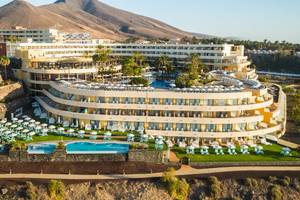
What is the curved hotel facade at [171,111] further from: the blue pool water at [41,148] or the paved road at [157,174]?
the blue pool water at [41,148]

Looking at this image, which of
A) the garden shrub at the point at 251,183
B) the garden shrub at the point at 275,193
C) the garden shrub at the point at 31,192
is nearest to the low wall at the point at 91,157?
the garden shrub at the point at 31,192

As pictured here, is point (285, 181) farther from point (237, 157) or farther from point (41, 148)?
point (41, 148)

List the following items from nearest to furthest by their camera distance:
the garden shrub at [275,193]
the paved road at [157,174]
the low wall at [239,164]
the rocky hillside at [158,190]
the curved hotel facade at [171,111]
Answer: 1. the rocky hillside at [158,190]
2. the garden shrub at [275,193]
3. the paved road at [157,174]
4. the low wall at [239,164]
5. the curved hotel facade at [171,111]

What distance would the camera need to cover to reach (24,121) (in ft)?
220

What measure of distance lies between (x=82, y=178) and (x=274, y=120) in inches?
1645

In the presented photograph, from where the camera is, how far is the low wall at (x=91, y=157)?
5159 cm

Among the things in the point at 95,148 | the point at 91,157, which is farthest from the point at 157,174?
the point at 95,148

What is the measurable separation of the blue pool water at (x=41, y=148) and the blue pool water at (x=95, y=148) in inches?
104

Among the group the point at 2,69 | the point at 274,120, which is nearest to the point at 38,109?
the point at 2,69

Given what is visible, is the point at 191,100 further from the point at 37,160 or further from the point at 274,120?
the point at 37,160

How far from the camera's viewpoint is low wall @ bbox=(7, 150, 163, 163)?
2031 inches

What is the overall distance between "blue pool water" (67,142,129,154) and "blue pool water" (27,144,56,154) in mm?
2648

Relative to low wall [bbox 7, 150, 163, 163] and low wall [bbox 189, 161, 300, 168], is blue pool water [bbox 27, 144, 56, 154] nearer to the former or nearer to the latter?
low wall [bbox 7, 150, 163, 163]

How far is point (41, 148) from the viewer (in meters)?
53.7
